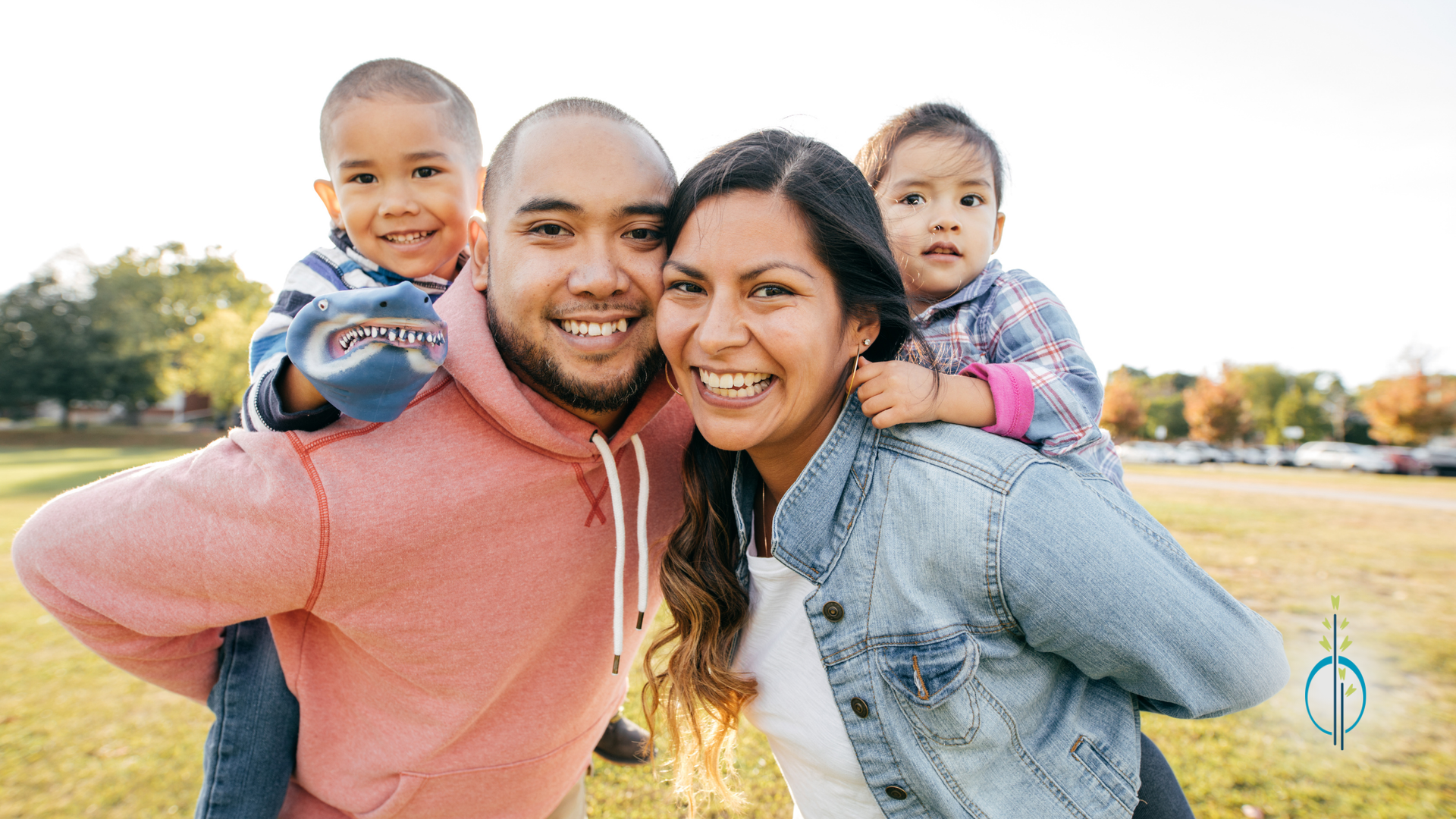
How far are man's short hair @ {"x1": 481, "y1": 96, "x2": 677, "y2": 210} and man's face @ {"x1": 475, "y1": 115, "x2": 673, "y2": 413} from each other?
4 centimetres

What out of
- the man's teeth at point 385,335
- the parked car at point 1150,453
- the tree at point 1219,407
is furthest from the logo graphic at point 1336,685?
the tree at point 1219,407

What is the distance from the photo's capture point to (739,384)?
6.44ft

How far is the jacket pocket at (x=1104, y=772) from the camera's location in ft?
6.06

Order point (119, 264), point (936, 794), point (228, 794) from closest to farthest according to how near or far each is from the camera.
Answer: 1. point (936, 794)
2. point (228, 794)
3. point (119, 264)

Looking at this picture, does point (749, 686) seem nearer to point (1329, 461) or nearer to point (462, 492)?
point (462, 492)

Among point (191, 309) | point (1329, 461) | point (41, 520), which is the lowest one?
point (1329, 461)

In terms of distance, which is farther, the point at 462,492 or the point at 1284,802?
the point at 1284,802

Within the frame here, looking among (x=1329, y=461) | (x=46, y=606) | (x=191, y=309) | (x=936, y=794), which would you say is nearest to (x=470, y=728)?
(x=46, y=606)

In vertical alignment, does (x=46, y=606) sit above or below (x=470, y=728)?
above

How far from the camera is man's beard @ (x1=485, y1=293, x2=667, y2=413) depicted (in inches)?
86.0

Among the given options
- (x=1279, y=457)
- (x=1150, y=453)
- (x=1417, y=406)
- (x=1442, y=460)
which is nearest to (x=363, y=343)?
(x=1442, y=460)

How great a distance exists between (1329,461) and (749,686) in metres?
49.2

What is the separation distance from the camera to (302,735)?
234cm

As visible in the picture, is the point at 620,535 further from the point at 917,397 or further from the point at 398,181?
the point at 398,181
